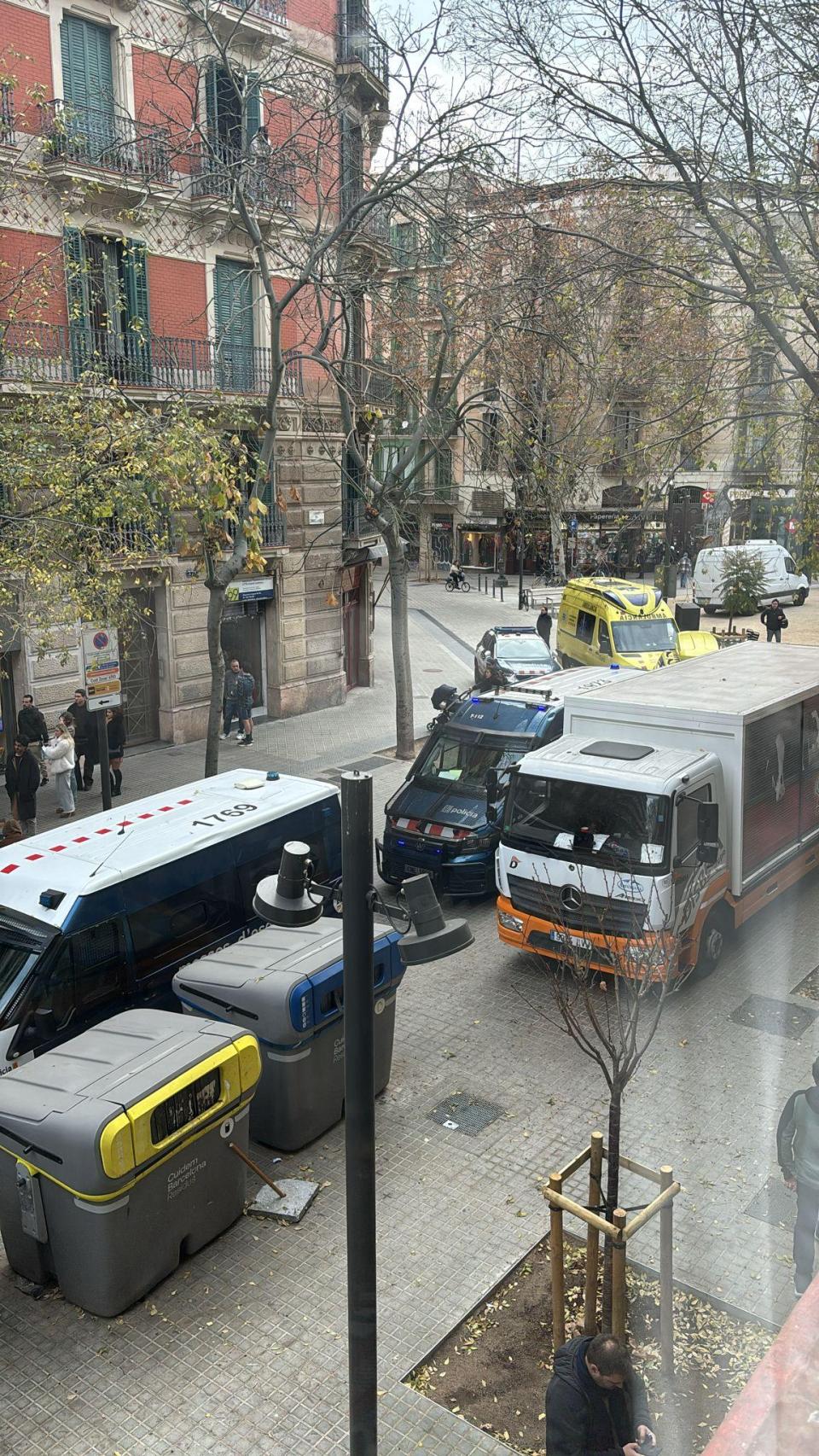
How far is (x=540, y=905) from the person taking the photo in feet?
33.5

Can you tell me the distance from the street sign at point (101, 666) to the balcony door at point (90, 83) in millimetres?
8159

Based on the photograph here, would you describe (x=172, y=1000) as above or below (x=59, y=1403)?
above

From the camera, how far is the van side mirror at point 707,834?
990cm

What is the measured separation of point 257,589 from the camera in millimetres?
21797

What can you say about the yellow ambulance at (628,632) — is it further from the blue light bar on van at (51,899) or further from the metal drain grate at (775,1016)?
the blue light bar on van at (51,899)

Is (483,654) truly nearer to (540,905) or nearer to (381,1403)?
(540,905)

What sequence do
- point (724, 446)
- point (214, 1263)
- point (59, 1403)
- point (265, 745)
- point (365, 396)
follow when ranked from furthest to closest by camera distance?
point (724, 446) → point (365, 396) → point (265, 745) → point (214, 1263) → point (59, 1403)

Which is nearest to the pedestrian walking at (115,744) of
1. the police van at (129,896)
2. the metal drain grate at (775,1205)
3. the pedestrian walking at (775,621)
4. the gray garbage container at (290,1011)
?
the police van at (129,896)

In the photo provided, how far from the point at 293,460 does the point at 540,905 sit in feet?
46.3

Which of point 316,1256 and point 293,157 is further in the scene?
point 293,157

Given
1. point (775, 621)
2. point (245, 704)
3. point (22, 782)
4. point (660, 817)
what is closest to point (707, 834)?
point (660, 817)

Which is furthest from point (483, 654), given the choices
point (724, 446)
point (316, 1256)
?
point (724, 446)

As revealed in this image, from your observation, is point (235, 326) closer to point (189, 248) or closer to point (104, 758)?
point (189, 248)

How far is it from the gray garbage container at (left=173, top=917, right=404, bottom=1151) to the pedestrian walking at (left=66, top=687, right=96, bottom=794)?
910cm
